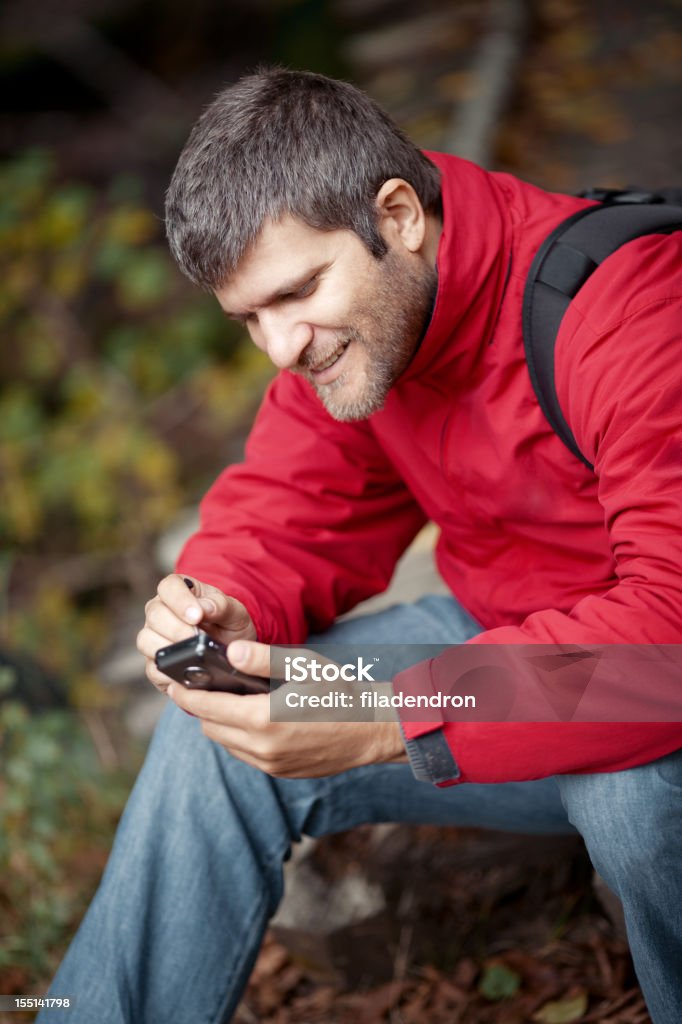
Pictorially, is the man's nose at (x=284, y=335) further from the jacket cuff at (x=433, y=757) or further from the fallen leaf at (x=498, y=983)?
the fallen leaf at (x=498, y=983)

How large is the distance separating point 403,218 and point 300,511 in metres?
0.72

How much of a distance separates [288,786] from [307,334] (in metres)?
0.94

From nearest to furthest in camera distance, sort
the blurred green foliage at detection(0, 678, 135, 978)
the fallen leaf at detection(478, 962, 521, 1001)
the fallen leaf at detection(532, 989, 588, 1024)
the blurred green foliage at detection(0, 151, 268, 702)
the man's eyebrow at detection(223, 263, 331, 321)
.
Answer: the man's eyebrow at detection(223, 263, 331, 321) → the fallen leaf at detection(532, 989, 588, 1024) → the fallen leaf at detection(478, 962, 521, 1001) → the blurred green foliage at detection(0, 678, 135, 978) → the blurred green foliage at detection(0, 151, 268, 702)

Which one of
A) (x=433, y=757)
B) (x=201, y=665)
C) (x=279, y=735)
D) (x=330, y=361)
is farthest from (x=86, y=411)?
(x=433, y=757)

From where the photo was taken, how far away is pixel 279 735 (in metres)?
1.70

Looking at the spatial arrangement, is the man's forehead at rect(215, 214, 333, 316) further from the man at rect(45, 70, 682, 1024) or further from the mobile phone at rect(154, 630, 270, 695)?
the mobile phone at rect(154, 630, 270, 695)

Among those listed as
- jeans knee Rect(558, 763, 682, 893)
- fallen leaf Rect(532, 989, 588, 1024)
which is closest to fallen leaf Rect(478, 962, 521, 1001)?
fallen leaf Rect(532, 989, 588, 1024)

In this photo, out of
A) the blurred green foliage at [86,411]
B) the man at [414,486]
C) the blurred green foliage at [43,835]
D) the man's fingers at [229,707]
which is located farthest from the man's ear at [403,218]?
the blurred green foliage at [86,411]

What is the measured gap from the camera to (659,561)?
158 centimetres

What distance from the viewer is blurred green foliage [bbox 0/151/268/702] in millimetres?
5795

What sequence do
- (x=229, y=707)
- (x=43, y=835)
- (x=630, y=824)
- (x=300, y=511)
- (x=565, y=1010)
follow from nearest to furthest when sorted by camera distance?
1. (x=630, y=824)
2. (x=229, y=707)
3. (x=565, y=1010)
4. (x=300, y=511)
5. (x=43, y=835)

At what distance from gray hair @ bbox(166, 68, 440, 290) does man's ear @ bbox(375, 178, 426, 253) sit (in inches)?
1.2

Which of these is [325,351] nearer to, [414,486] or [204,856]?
[414,486]

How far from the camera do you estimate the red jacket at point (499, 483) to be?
1.62 metres
